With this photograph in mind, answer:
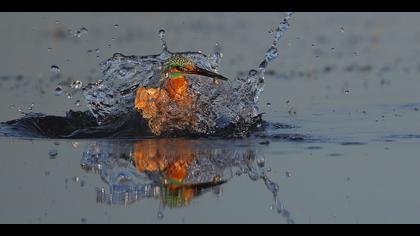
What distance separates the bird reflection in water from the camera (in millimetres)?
6574

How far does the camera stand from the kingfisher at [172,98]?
9.06 m

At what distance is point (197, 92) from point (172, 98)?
0.87ft

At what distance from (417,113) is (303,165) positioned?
257cm

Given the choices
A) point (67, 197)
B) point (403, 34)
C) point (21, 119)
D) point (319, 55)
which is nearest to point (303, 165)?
point (67, 197)

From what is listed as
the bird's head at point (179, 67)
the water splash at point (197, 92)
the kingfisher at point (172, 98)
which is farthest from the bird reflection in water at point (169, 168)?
the bird's head at point (179, 67)

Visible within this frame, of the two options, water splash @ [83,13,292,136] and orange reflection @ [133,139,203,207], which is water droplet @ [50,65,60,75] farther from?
orange reflection @ [133,139,203,207]

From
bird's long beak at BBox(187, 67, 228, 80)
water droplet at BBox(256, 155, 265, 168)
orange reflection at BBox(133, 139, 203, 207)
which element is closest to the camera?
orange reflection at BBox(133, 139, 203, 207)

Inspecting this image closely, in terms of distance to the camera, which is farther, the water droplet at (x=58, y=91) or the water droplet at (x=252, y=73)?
the water droplet at (x=58, y=91)

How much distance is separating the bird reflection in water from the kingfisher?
550mm

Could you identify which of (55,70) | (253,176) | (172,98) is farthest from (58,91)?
(253,176)

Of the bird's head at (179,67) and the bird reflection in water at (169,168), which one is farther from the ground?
the bird's head at (179,67)

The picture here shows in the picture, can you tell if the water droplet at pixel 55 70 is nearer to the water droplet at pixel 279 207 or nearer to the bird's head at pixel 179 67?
the bird's head at pixel 179 67

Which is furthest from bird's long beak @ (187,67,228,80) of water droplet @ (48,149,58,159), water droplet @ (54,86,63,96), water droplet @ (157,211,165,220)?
water droplet @ (157,211,165,220)

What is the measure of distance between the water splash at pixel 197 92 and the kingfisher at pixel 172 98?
45mm
